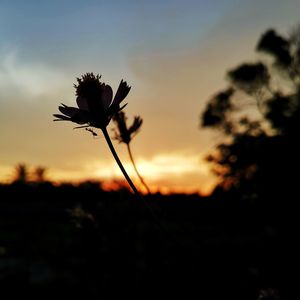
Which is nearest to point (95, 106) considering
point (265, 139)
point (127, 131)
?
Result: point (127, 131)

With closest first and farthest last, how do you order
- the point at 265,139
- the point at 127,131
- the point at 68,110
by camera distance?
1. the point at 68,110
2. the point at 127,131
3. the point at 265,139

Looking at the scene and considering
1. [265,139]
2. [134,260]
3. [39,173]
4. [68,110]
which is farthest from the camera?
[39,173]

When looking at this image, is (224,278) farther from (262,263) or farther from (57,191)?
(57,191)

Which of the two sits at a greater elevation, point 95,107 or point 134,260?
point 95,107

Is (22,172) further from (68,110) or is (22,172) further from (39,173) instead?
(68,110)

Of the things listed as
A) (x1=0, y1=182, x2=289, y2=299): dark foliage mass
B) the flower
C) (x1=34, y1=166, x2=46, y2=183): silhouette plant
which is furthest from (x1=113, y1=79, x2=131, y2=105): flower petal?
(x1=34, y1=166, x2=46, y2=183): silhouette plant

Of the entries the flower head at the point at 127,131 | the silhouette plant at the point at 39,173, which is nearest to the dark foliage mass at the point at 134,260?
the flower head at the point at 127,131

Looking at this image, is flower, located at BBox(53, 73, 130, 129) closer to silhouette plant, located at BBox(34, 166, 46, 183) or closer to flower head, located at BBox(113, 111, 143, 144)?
flower head, located at BBox(113, 111, 143, 144)
